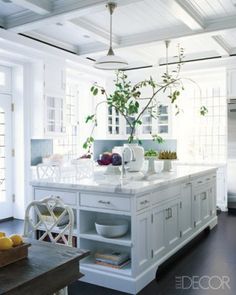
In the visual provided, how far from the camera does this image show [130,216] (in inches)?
116

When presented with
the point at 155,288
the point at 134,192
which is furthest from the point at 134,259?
the point at 134,192

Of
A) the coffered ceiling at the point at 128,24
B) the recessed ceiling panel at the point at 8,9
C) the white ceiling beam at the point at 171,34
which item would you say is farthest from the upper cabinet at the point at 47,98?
the recessed ceiling panel at the point at 8,9

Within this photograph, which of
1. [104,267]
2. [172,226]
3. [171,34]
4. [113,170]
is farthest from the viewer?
[171,34]

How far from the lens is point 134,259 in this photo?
2859 millimetres

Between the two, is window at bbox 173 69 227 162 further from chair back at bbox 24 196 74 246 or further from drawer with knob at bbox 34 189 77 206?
chair back at bbox 24 196 74 246

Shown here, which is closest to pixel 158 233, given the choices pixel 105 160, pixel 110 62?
pixel 105 160

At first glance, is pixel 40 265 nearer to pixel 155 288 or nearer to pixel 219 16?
pixel 155 288

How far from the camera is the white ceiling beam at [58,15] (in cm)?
372

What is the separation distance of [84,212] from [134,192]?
0.63 metres

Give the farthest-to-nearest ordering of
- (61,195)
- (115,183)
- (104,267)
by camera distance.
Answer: (61,195) < (115,183) < (104,267)

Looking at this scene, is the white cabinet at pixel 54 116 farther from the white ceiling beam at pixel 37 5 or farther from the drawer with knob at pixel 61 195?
the drawer with knob at pixel 61 195

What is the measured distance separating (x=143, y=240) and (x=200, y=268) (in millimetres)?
880

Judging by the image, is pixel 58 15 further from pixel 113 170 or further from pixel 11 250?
pixel 11 250

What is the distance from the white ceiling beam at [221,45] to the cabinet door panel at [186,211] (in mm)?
2560
